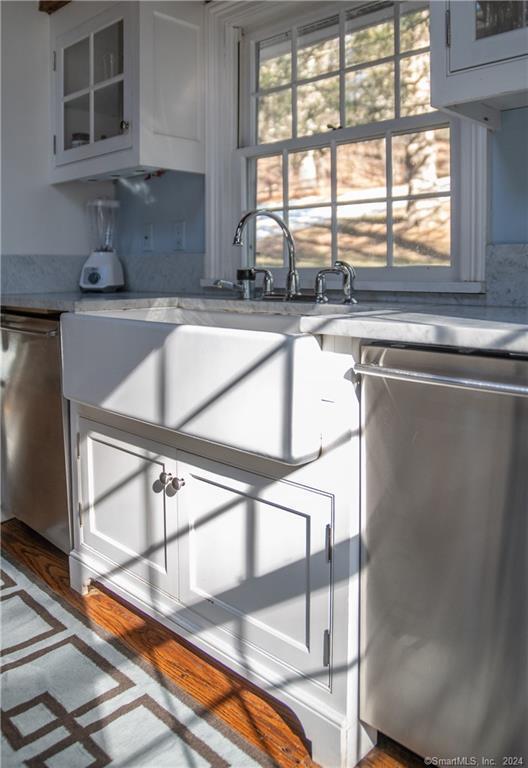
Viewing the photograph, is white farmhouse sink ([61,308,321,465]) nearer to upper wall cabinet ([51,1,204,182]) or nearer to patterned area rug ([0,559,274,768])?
patterned area rug ([0,559,274,768])

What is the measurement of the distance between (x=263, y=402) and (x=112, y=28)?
7.18 ft

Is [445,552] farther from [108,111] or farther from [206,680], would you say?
[108,111]

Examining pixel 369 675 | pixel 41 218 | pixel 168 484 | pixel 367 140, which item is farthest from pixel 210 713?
pixel 41 218

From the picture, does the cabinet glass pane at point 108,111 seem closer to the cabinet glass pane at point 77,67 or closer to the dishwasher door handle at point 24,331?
the cabinet glass pane at point 77,67

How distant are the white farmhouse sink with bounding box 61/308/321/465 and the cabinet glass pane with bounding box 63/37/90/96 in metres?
1.56

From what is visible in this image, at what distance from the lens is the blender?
327cm

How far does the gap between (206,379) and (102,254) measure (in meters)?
1.98

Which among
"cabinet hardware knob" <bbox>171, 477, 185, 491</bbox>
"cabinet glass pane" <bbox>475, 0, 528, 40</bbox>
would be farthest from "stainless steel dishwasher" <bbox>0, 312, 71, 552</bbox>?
"cabinet glass pane" <bbox>475, 0, 528, 40</bbox>

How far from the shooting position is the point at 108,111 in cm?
288

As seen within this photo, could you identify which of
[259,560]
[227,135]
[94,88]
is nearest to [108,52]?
[94,88]

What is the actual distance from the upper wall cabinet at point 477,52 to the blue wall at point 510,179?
0.69ft

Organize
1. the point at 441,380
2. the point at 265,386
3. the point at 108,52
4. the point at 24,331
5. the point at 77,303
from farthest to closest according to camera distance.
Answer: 1. the point at 108,52
2. the point at 24,331
3. the point at 77,303
4. the point at 265,386
5. the point at 441,380

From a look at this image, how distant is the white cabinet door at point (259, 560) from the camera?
1.47 m

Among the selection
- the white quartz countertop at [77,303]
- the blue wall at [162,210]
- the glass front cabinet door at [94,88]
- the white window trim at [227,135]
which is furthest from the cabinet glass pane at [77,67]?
the white quartz countertop at [77,303]
